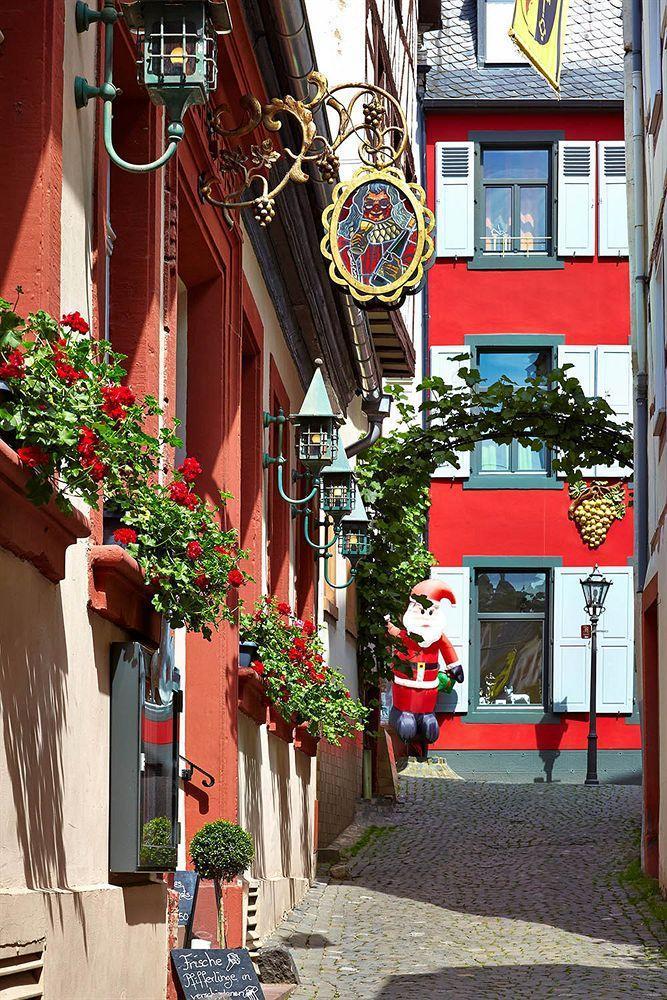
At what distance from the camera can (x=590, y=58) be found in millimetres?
27734

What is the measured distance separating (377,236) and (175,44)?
521 centimetres

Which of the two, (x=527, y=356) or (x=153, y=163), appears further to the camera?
(x=527, y=356)

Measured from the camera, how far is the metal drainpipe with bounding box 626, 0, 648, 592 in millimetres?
15250

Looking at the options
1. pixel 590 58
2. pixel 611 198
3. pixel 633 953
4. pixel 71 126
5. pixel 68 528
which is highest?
pixel 590 58

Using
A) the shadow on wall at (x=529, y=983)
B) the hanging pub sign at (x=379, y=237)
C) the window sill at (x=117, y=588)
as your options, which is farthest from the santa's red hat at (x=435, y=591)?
the window sill at (x=117, y=588)

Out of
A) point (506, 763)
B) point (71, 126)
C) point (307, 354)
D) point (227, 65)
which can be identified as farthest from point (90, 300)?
point (506, 763)

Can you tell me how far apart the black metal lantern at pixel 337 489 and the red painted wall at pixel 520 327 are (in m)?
13.0

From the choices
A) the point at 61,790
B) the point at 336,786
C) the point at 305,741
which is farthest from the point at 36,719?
the point at 336,786

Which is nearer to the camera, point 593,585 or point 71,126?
point 71,126

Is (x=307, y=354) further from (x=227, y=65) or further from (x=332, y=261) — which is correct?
(x=227, y=65)

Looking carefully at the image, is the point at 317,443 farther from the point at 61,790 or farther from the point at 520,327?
the point at 520,327

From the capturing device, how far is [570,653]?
2531 centimetres

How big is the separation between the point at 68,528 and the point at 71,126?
1336 mm

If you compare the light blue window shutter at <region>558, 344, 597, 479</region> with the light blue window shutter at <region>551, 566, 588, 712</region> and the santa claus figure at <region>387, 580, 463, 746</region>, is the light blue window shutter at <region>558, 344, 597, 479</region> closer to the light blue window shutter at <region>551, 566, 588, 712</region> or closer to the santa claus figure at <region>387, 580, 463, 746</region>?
the light blue window shutter at <region>551, 566, 588, 712</region>
